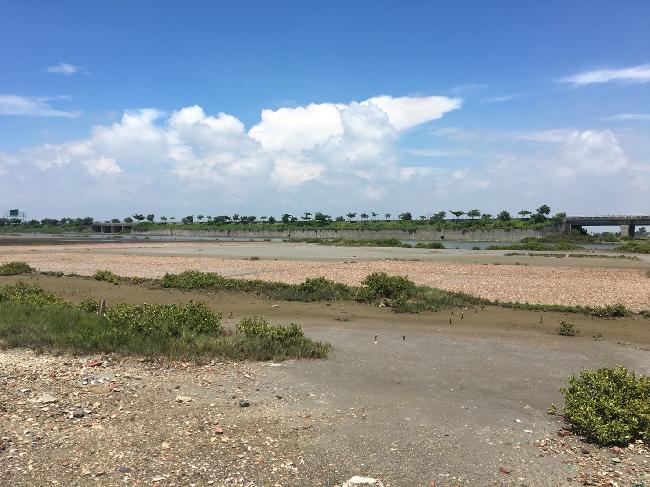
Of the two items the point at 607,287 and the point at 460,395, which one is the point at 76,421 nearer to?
the point at 460,395

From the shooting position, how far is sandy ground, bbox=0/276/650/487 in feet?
20.2

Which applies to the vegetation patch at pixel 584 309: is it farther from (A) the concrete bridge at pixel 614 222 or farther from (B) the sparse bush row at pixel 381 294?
(A) the concrete bridge at pixel 614 222

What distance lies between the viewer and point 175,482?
5887 mm

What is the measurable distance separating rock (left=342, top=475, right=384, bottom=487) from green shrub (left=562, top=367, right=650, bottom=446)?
3191 millimetres

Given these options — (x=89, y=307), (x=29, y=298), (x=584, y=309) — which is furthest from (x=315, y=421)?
(x=584, y=309)

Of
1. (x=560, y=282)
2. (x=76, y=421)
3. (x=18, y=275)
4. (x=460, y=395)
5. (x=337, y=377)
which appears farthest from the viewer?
(x=18, y=275)

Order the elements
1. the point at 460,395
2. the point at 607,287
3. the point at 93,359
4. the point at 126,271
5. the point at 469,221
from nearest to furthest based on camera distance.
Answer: the point at 460,395 → the point at 93,359 → the point at 607,287 → the point at 126,271 → the point at 469,221

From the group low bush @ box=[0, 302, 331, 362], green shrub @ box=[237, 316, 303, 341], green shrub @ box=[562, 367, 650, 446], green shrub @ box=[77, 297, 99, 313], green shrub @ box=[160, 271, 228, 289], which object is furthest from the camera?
green shrub @ box=[160, 271, 228, 289]

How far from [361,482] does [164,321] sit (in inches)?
333

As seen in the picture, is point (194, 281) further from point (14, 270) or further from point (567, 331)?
point (567, 331)

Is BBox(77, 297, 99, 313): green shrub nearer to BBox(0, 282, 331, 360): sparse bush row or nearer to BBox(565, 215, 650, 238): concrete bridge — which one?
BBox(0, 282, 331, 360): sparse bush row

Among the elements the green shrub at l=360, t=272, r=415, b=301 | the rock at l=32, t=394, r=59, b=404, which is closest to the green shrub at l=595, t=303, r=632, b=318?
the green shrub at l=360, t=272, r=415, b=301

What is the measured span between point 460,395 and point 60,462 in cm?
626

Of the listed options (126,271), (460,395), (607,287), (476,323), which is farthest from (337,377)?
(126,271)
